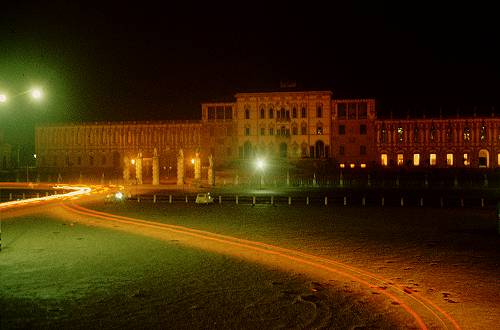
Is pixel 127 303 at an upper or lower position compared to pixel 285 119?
lower

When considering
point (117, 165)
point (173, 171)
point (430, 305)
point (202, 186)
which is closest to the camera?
point (430, 305)

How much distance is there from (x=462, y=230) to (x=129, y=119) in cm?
7328

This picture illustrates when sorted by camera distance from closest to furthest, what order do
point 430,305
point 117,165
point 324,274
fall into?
point 430,305 < point 324,274 < point 117,165

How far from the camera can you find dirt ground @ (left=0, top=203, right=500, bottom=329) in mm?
9578

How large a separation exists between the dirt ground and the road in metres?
0.08

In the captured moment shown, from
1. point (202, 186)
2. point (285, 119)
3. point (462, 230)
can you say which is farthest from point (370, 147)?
point (462, 230)

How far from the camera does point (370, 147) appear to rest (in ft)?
242

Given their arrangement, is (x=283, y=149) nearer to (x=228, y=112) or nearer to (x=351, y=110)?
(x=228, y=112)

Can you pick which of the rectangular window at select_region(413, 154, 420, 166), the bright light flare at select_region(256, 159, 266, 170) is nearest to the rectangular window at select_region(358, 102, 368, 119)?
the rectangular window at select_region(413, 154, 420, 166)

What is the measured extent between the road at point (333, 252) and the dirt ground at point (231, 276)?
0.26 ft

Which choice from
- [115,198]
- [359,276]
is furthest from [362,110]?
[359,276]

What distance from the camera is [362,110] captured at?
73812 millimetres

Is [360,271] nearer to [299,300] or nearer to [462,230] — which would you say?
[299,300]

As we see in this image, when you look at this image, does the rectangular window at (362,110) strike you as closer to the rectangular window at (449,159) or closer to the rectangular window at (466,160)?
the rectangular window at (449,159)
